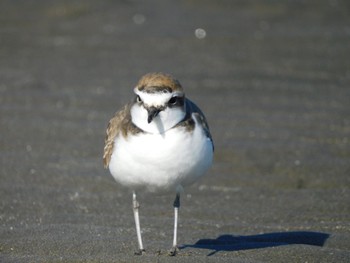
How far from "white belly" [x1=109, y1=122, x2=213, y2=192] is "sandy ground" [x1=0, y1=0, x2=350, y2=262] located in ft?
→ 1.79

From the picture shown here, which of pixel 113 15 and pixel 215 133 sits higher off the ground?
pixel 113 15

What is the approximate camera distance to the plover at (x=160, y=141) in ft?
18.6

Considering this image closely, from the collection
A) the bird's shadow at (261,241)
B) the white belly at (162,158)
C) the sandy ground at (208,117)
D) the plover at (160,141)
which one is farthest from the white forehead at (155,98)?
the bird's shadow at (261,241)

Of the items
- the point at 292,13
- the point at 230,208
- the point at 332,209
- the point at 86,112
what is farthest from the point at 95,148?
the point at 292,13

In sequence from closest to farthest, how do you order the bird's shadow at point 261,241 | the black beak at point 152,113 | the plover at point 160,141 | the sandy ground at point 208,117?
the black beak at point 152,113 → the plover at point 160,141 → the bird's shadow at point 261,241 → the sandy ground at point 208,117

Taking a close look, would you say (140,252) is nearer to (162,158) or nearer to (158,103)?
(162,158)

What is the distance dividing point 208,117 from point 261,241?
11.3ft

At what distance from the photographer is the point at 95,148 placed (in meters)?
9.13

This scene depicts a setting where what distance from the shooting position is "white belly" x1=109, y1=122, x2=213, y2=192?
573 cm

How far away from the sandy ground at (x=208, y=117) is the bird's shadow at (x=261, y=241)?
2 cm

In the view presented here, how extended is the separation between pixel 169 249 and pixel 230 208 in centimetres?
145

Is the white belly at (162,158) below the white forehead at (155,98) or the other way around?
below

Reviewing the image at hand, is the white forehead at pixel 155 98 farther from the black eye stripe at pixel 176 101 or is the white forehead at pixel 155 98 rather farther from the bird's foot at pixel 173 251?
the bird's foot at pixel 173 251

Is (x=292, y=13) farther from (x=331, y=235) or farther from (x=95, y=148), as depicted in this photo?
(x=331, y=235)
